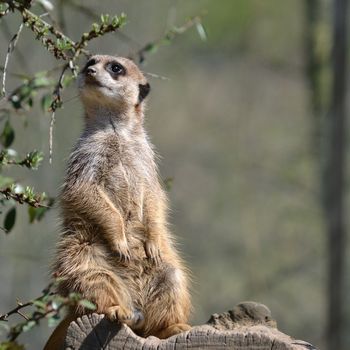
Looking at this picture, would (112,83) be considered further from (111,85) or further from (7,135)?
(7,135)

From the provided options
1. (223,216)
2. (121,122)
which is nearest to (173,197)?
(223,216)

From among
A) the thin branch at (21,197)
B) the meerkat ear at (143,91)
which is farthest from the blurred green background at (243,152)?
the thin branch at (21,197)

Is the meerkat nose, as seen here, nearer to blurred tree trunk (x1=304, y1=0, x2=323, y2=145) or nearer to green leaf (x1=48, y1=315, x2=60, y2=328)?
green leaf (x1=48, y1=315, x2=60, y2=328)

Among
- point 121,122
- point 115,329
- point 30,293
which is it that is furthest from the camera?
point 30,293

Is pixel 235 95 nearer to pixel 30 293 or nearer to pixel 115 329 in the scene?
pixel 30 293

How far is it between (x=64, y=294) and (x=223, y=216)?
38.3ft

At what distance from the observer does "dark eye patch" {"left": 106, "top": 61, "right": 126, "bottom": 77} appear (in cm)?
516

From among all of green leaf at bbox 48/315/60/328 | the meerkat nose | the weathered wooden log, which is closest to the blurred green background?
the meerkat nose

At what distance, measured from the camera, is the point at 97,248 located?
4.26 metres

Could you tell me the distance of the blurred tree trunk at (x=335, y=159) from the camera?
43.6ft

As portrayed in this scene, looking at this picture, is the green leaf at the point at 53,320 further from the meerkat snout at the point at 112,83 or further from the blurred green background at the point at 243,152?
the blurred green background at the point at 243,152

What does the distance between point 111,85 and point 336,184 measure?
9415 millimetres

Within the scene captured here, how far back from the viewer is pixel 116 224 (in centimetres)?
435

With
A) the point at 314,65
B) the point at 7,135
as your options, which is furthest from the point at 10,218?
the point at 314,65
